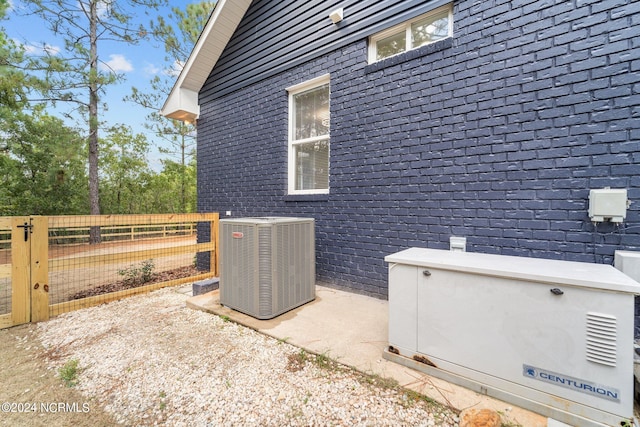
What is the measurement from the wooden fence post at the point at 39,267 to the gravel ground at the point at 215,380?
245 millimetres

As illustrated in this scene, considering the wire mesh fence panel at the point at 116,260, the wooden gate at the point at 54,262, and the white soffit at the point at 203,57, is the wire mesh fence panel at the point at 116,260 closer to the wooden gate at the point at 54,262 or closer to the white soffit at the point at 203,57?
the wooden gate at the point at 54,262

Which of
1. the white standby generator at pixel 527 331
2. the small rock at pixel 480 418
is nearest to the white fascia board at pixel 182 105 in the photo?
the white standby generator at pixel 527 331

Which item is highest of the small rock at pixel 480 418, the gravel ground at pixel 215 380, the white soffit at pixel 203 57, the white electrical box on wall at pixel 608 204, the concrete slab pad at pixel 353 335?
the white soffit at pixel 203 57

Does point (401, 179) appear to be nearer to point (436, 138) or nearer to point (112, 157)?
point (436, 138)

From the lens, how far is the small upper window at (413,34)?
305cm

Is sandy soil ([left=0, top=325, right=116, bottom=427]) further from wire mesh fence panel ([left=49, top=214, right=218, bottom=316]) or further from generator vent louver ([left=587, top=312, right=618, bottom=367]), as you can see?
generator vent louver ([left=587, top=312, right=618, bottom=367])

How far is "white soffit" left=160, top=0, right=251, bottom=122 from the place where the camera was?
4910 millimetres

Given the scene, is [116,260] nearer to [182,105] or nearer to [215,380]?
[215,380]

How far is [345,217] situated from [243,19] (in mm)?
4473

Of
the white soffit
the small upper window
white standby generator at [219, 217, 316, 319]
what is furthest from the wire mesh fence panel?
the small upper window

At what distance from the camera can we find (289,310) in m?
3.02

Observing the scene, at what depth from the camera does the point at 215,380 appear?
73.7 inches

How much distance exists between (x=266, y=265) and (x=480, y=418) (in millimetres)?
2041

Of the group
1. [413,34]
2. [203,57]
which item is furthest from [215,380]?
[203,57]
